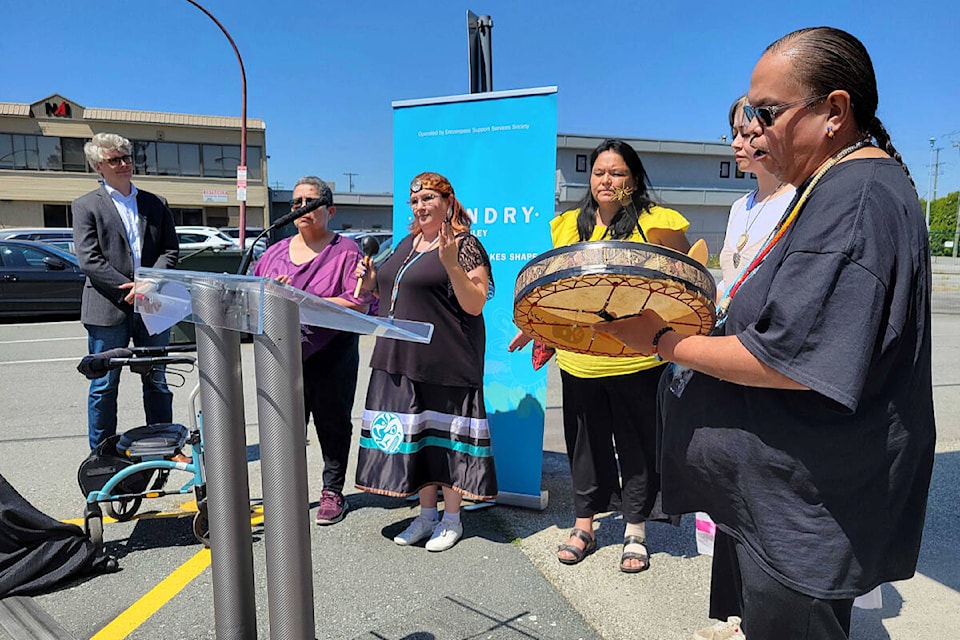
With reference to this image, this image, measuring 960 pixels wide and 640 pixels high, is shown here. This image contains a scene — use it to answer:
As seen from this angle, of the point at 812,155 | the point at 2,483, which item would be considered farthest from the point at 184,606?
the point at 812,155

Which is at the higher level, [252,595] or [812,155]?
[812,155]

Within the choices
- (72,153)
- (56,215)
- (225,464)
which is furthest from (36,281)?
(56,215)

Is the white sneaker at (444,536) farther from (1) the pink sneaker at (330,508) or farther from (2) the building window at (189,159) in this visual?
(2) the building window at (189,159)

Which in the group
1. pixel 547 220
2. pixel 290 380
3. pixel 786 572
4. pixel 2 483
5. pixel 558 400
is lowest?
pixel 558 400

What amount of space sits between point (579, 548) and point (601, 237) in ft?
4.81

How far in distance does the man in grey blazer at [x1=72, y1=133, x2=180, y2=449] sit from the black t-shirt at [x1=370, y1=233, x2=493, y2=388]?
1.61 meters

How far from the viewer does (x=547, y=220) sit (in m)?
3.62

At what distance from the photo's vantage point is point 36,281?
1162cm

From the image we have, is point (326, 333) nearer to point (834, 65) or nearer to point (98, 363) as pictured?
point (98, 363)

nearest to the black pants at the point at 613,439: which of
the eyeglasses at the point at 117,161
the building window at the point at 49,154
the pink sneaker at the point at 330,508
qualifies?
the pink sneaker at the point at 330,508

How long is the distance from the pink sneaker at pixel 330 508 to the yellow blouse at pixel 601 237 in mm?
1479

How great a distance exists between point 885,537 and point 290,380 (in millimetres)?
1290

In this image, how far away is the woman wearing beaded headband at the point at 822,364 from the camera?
1211 millimetres

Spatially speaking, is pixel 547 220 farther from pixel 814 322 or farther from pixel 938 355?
pixel 938 355
